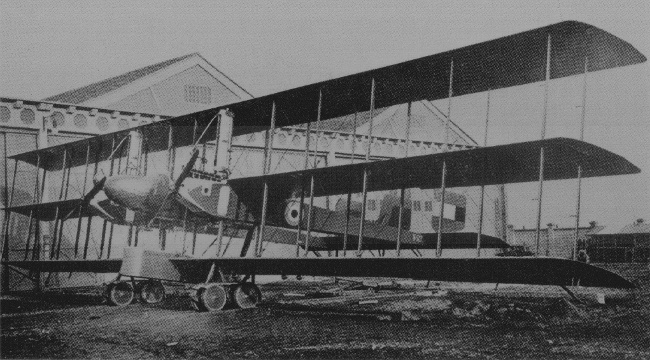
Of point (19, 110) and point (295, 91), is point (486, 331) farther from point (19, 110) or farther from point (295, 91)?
point (19, 110)

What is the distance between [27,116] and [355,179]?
530 inches

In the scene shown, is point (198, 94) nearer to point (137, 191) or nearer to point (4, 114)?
point (4, 114)

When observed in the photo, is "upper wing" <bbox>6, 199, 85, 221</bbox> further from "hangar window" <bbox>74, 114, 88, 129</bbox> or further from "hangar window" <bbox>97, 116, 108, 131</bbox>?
"hangar window" <bbox>97, 116, 108, 131</bbox>

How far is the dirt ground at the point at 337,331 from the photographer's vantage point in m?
4.95

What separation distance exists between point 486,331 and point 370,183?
3575 millimetres

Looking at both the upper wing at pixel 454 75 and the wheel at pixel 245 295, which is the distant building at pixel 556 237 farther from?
the wheel at pixel 245 295

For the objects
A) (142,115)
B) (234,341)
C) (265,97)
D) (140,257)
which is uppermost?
(142,115)

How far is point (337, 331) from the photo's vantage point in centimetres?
634

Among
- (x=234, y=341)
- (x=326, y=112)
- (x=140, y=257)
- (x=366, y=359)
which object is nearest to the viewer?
(x=366, y=359)

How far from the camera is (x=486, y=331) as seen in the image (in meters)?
6.28

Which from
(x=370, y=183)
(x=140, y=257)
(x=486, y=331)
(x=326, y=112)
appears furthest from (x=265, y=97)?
(x=486, y=331)

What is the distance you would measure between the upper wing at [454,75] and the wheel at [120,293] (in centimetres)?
343

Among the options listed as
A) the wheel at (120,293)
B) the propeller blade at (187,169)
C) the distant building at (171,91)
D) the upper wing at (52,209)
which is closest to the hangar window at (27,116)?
the distant building at (171,91)

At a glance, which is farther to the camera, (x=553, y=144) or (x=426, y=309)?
(x=426, y=309)
